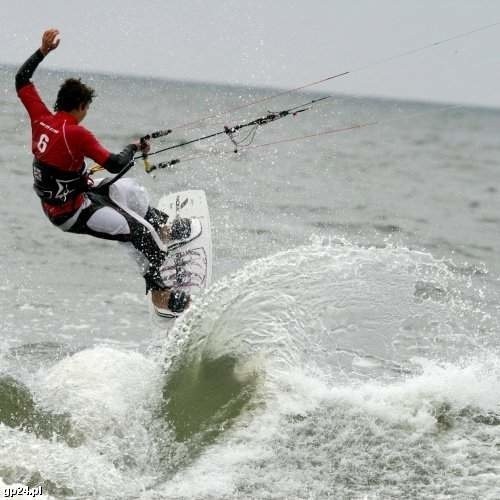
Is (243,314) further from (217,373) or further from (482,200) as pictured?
(482,200)

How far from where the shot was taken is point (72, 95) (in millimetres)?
6957

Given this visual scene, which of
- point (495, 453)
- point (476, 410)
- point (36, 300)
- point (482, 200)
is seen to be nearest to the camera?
point (495, 453)

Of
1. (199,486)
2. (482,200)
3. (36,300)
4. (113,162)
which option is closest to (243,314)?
(113,162)

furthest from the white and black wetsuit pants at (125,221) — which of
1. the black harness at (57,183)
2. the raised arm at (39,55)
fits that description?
the raised arm at (39,55)

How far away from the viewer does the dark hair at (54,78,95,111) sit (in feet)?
22.8

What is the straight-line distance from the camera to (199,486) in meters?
5.42

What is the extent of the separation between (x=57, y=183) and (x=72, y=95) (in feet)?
2.34

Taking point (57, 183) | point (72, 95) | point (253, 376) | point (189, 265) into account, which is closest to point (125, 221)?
point (57, 183)

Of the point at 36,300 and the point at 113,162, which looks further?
the point at 36,300

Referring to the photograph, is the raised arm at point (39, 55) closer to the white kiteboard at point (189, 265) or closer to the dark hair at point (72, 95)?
the dark hair at point (72, 95)

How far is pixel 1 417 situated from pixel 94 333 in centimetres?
292

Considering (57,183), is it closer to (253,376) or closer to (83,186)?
(83,186)

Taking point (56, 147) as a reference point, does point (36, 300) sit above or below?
below

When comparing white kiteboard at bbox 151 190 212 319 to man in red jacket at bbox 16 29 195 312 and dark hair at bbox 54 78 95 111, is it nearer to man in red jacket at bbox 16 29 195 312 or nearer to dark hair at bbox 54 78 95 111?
man in red jacket at bbox 16 29 195 312
